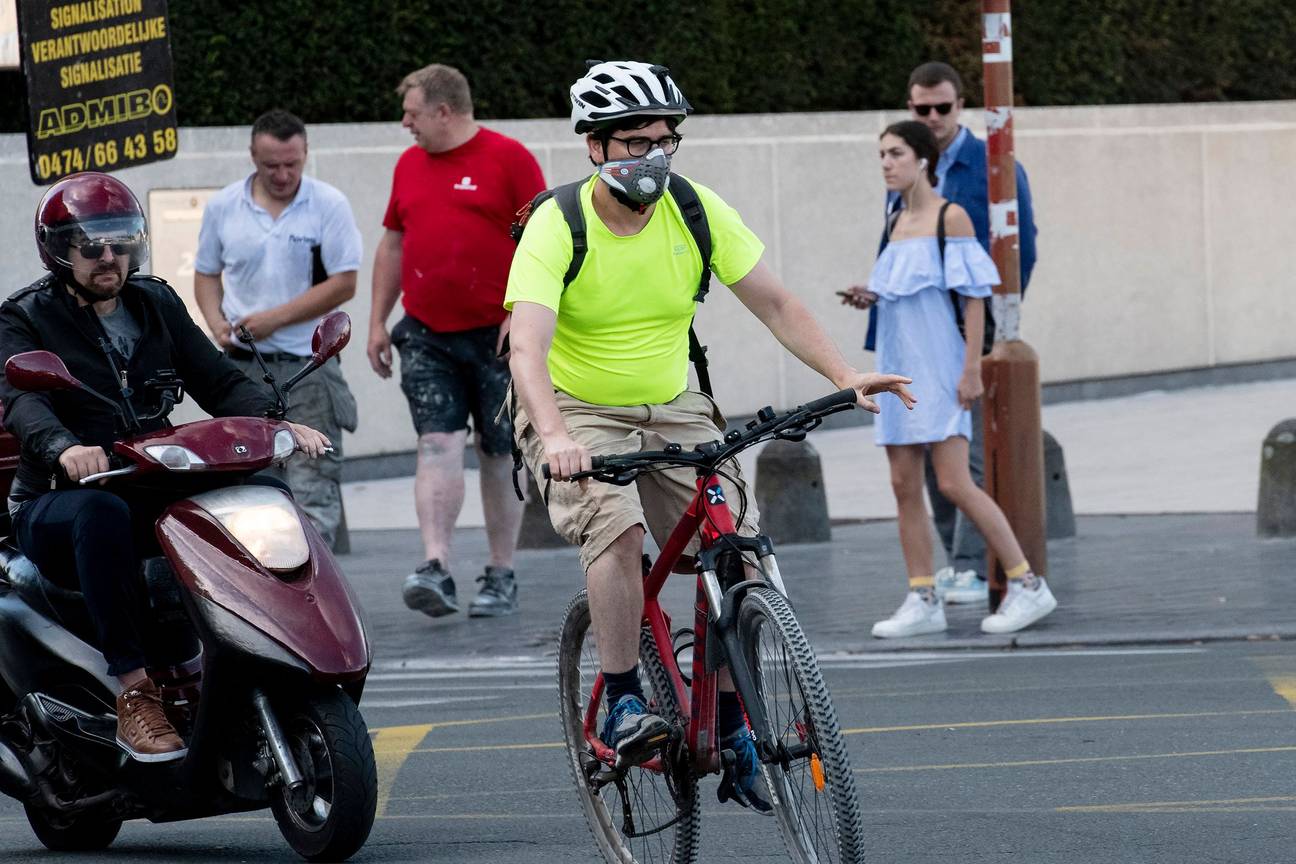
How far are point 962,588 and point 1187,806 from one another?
13.6 feet

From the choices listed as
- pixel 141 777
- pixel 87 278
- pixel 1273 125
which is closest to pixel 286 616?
pixel 141 777

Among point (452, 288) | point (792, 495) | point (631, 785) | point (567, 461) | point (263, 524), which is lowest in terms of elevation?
point (792, 495)

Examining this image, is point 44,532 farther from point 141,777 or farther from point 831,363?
point 831,363

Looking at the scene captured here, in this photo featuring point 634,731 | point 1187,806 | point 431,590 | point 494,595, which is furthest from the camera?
point 494,595

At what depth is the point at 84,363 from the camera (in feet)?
20.2

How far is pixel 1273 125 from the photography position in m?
21.7

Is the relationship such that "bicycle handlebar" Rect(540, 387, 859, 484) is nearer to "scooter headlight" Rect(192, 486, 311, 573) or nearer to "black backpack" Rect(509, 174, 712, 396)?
"black backpack" Rect(509, 174, 712, 396)

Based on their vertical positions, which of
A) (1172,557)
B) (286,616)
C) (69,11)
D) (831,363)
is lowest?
(1172,557)

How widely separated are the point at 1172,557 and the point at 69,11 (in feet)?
18.3

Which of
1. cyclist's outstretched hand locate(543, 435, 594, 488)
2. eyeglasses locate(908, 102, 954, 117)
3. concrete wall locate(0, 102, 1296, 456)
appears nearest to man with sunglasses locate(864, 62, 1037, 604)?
eyeglasses locate(908, 102, 954, 117)

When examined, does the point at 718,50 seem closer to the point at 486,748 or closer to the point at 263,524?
the point at 486,748

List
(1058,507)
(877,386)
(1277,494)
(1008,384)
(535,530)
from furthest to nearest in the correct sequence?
(535,530), (1058,507), (1277,494), (1008,384), (877,386)

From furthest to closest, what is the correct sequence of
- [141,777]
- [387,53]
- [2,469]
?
[387,53] < [2,469] < [141,777]

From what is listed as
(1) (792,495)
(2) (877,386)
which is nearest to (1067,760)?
(2) (877,386)
